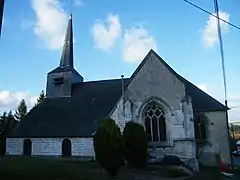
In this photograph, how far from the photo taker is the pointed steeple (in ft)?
96.6

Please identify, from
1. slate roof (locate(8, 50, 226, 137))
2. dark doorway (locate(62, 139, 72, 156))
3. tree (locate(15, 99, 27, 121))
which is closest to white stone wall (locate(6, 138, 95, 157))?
dark doorway (locate(62, 139, 72, 156))

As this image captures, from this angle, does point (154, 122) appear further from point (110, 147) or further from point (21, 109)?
point (21, 109)

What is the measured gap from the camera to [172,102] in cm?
1991

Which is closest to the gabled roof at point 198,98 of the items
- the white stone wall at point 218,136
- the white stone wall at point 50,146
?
the white stone wall at point 218,136

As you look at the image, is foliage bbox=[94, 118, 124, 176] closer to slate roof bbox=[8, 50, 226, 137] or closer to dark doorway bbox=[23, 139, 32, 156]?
slate roof bbox=[8, 50, 226, 137]

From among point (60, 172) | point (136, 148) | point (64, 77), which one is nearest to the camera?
point (60, 172)

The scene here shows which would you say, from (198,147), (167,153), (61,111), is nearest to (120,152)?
(167,153)

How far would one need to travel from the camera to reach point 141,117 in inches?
797

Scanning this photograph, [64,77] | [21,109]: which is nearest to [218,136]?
[64,77]

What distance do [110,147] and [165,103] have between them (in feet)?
25.8

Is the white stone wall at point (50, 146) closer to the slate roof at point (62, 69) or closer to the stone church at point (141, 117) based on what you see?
the stone church at point (141, 117)

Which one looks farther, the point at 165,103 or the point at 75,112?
the point at 75,112

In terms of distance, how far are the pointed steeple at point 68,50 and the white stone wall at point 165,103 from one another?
35.7 feet

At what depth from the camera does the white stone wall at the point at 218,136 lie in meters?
21.6
